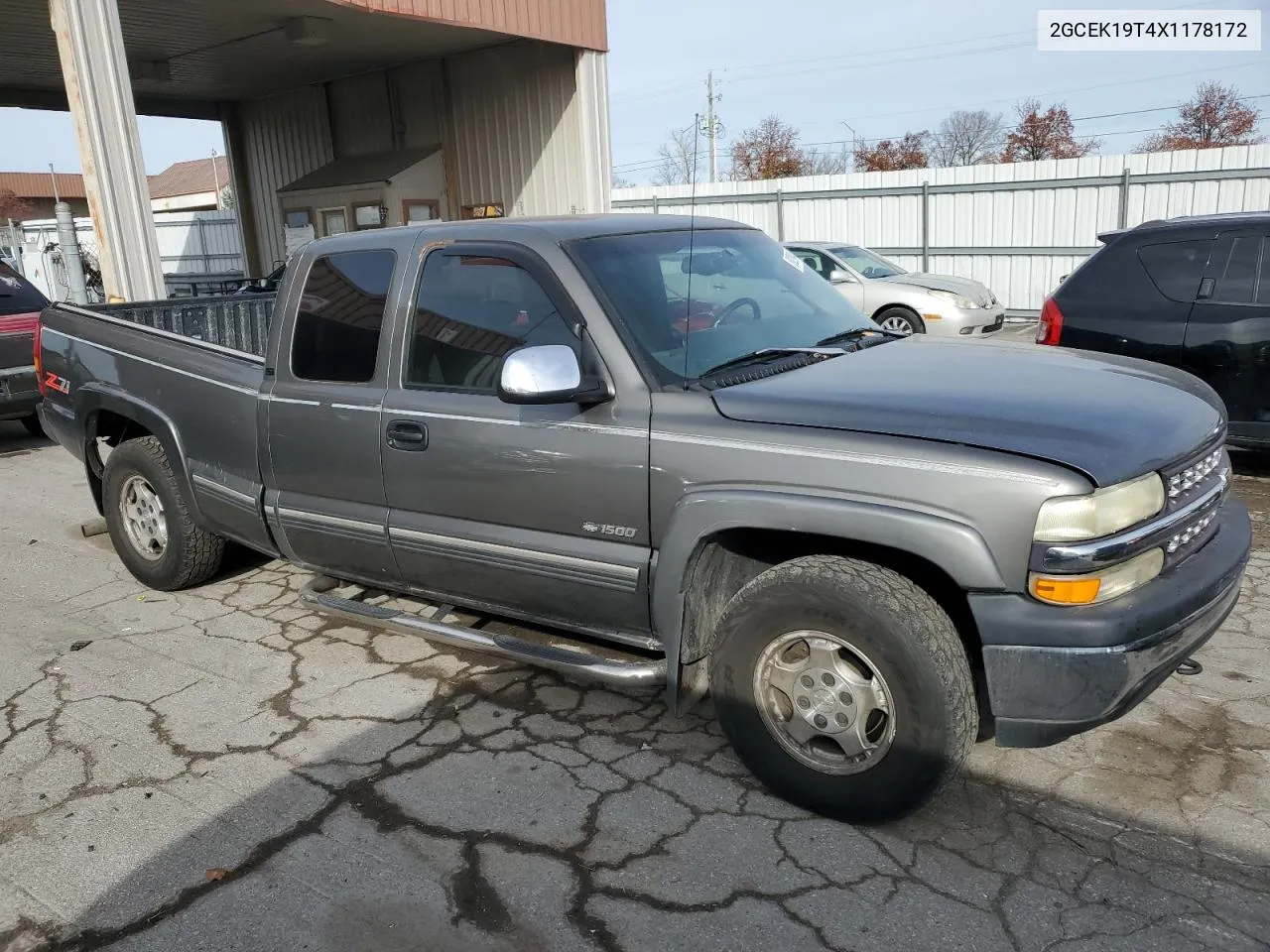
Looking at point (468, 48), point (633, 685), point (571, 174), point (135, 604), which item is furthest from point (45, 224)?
point (633, 685)

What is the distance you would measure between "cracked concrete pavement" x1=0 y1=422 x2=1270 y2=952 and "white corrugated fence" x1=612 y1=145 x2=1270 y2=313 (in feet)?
44.5

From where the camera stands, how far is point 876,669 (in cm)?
278

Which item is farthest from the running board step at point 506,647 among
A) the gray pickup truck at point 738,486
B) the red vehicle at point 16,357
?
the red vehicle at point 16,357

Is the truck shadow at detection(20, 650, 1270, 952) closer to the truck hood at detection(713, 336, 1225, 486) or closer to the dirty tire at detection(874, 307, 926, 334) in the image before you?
the truck hood at detection(713, 336, 1225, 486)

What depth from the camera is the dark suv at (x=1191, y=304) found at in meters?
6.05

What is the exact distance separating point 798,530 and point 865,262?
1176 centimetres

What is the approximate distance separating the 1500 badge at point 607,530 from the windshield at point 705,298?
1.64 ft

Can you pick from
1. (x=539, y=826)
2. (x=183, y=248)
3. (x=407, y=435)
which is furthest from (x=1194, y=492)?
(x=183, y=248)

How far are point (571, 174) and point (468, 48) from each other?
3036 millimetres

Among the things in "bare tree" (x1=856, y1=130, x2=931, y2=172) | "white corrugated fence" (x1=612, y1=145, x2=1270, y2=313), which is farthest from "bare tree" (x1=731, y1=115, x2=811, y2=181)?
"white corrugated fence" (x1=612, y1=145, x2=1270, y2=313)

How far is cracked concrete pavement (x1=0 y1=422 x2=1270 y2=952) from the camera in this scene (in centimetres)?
259

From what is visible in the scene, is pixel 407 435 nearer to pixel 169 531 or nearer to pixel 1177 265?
pixel 169 531

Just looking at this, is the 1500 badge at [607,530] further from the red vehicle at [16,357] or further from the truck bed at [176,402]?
the red vehicle at [16,357]

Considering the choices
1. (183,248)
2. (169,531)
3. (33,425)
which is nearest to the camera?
(169,531)
